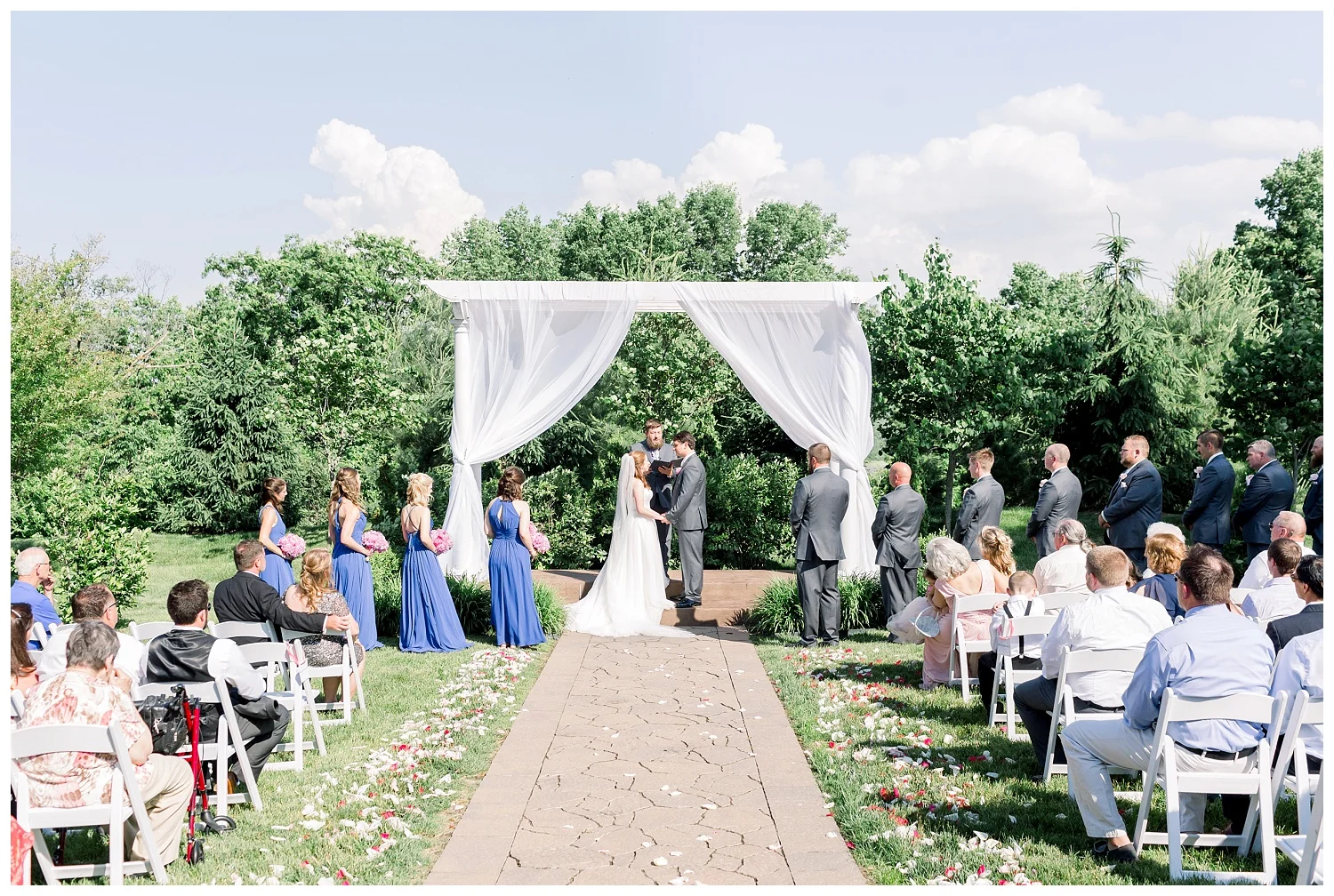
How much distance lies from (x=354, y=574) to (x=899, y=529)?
454cm

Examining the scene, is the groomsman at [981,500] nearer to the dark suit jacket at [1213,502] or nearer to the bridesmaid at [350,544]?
the dark suit jacket at [1213,502]

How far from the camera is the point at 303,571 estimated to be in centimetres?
654

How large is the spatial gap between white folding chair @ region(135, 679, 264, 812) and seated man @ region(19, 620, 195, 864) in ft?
1.69

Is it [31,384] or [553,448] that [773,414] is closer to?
[553,448]

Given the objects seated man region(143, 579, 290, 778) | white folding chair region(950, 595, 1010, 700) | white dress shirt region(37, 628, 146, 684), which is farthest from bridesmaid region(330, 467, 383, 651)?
white folding chair region(950, 595, 1010, 700)

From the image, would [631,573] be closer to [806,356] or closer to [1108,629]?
[806,356]

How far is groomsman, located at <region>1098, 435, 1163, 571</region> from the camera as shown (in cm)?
890

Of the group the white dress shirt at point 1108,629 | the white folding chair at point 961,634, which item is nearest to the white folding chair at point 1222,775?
the white dress shirt at point 1108,629

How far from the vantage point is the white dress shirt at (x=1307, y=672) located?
13.5ft

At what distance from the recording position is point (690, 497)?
10430 mm

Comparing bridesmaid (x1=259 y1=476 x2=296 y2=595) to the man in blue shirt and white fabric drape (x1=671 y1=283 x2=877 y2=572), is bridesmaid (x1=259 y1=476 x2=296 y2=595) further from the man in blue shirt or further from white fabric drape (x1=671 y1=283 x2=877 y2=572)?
white fabric drape (x1=671 y1=283 x2=877 y2=572)

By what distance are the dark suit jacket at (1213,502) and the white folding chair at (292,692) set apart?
7027mm

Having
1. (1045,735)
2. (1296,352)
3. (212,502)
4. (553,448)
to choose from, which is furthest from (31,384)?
(1296,352)

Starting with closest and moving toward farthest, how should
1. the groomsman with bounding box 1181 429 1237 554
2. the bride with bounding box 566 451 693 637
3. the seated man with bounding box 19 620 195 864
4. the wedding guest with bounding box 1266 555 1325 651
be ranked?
the seated man with bounding box 19 620 195 864, the wedding guest with bounding box 1266 555 1325 651, the groomsman with bounding box 1181 429 1237 554, the bride with bounding box 566 451 693 637
